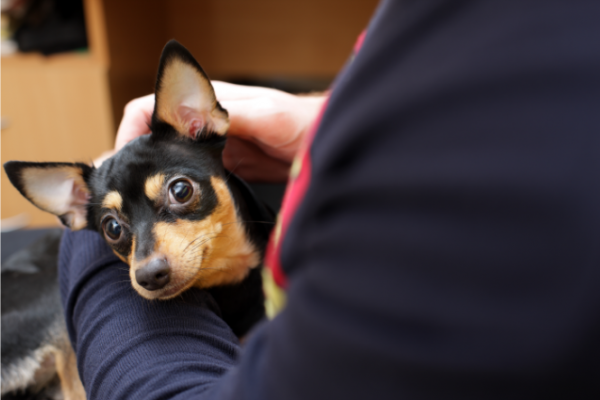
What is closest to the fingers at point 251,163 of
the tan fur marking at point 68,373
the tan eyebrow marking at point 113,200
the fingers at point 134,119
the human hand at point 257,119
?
the human hand at point 257,119

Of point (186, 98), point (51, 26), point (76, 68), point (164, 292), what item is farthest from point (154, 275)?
point (51, 26)

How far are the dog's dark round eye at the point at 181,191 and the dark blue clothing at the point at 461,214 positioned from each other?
0.68 meters

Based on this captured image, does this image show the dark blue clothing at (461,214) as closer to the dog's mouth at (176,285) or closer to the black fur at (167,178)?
the dog's mouth at (176,285)

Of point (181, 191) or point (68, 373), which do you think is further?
point (68, 373)

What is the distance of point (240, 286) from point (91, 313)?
0.42 m

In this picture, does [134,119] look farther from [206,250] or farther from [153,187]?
[206,250]

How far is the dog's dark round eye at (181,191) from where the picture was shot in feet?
3.15

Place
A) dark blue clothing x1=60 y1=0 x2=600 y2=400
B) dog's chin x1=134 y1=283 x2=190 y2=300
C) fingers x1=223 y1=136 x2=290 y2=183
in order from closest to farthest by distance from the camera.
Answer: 1. dark blue clothing x1=60 y1=0 x2=600 y2=400
2. dog's chin x1=134 y1=283 x2=190 y2=300
3. fingers x1=223 y1=136 x2=290 y2=183

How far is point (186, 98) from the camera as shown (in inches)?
38.9

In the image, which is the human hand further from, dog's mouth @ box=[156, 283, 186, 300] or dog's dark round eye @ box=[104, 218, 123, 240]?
dog's mouth @ box=[156, 283, 186, 300]

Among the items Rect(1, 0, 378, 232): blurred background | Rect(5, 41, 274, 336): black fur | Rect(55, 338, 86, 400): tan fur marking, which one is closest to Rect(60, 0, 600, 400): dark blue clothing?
Rect(5, 41, 274, 336): black fur

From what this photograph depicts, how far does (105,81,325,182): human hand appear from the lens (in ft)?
3.37

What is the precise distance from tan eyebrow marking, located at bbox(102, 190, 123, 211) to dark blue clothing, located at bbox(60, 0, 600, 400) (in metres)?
0.74

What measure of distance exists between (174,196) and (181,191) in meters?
0.02
